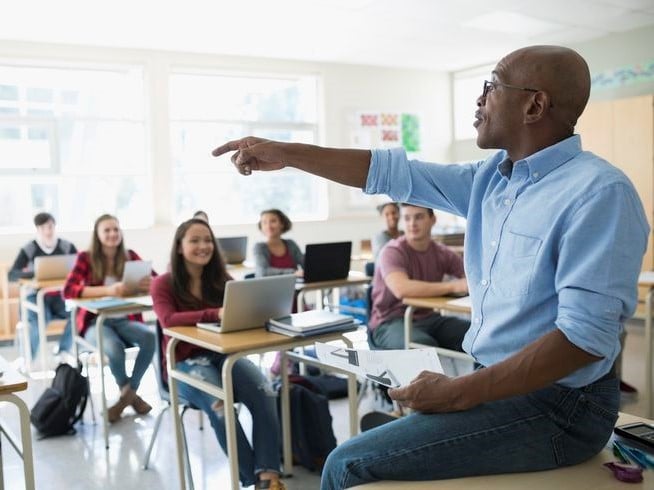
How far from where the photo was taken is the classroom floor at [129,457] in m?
2.93

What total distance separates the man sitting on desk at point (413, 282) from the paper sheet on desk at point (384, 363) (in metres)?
1.90

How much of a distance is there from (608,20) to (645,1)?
622 millimetres

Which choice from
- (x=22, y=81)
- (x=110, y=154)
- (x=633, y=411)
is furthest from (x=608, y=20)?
(x=22, y=81)

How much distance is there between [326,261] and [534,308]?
3.19m

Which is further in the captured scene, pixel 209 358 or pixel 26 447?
pixel 209 358

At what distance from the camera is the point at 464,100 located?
364 inches

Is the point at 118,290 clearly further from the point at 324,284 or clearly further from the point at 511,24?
the point at 511,24

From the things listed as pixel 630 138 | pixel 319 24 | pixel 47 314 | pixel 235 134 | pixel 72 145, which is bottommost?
pixel 47 314

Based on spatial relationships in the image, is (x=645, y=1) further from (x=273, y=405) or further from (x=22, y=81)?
(x=22, y=81)

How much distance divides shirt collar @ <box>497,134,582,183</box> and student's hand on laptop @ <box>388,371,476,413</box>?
16.5 inches

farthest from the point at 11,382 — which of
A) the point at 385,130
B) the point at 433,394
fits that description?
the point at 385,130

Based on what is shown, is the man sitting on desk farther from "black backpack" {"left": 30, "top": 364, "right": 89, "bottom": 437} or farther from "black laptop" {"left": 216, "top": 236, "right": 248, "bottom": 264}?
"black laptop" {"left": 216, "top": 236, "right": 248, "bottom": 264}

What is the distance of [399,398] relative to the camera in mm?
1253

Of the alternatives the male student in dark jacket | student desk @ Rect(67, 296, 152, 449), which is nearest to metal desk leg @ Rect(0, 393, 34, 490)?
student desk @ Rect(67, 296, 152, 449)
